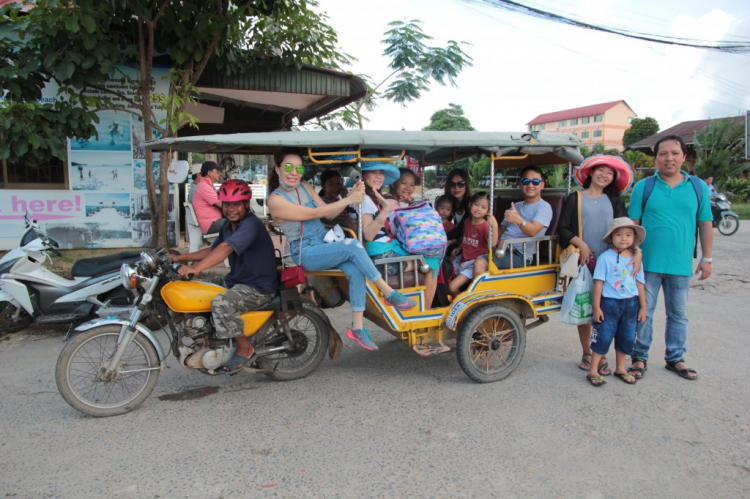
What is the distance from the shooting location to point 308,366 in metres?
4.20

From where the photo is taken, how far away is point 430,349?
410 cm

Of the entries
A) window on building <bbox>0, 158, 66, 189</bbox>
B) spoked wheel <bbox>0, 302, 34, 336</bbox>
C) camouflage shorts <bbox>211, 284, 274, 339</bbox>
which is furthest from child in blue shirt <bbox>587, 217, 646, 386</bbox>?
window on building <bbox>0, 158, 66, 189</bbox>

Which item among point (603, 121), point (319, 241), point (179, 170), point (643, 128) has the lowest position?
point (319, 241)

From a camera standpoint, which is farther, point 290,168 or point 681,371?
point 681,371

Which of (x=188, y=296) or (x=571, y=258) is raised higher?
(x=571, y=258)

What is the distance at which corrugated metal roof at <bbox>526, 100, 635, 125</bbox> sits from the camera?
76.0 meters

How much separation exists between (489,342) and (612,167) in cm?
179

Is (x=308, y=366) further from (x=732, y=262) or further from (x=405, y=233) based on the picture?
(x=732, y=262)

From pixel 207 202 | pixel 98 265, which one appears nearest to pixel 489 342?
pixel 98 265

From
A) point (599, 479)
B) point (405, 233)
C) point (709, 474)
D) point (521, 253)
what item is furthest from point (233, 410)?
point (709, 474)

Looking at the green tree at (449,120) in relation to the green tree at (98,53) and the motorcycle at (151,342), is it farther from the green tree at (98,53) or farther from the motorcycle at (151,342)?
the motorcycle at (151,342)

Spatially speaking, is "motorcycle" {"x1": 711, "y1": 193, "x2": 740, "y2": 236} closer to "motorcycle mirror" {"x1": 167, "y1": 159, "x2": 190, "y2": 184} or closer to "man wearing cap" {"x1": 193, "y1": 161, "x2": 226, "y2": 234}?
"man wearing cap" {"x1": 193, "y1": 161, "x2": 226, "y2": 234}

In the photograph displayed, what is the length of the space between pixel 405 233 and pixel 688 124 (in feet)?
145

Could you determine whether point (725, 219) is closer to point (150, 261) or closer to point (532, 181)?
point (532, 181)
